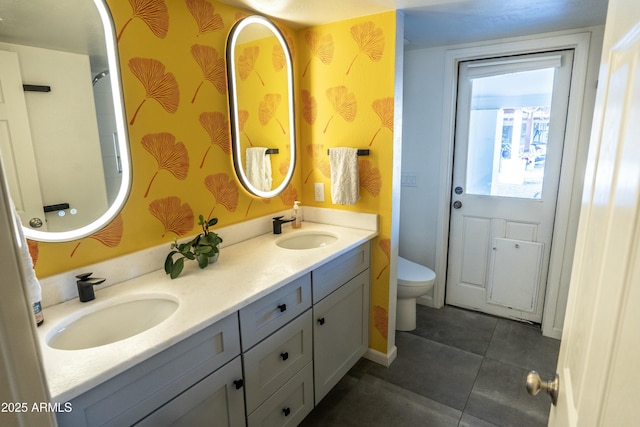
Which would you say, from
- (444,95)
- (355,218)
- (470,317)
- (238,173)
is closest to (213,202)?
(238,173)

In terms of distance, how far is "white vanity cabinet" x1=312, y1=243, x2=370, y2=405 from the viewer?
1.72 m

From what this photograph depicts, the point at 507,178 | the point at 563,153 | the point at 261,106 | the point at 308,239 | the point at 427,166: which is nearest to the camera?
the point at 261,106

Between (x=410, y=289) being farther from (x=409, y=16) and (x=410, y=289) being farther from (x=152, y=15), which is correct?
(x=152, y=15)

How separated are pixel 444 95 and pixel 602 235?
2278 mm

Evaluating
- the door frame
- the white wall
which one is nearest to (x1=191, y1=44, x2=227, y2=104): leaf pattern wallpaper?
the white wall

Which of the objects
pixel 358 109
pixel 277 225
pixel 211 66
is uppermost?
pixel 211 66

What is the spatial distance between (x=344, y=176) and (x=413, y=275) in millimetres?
949

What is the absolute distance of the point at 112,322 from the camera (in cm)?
128

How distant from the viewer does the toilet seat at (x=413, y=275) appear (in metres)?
2.43

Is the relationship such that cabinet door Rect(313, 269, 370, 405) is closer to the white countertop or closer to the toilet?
the white countertop

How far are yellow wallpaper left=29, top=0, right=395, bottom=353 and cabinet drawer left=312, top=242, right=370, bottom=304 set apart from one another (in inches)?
5.7

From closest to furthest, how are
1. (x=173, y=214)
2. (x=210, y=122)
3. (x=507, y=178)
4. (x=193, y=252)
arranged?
(x=193, y=252) < (x=173, y=214) < (x=210, y=122) < (x=507, y=178)

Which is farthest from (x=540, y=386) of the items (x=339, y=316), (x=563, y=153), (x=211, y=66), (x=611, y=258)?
(x=563, y=153)

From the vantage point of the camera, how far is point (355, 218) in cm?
217
